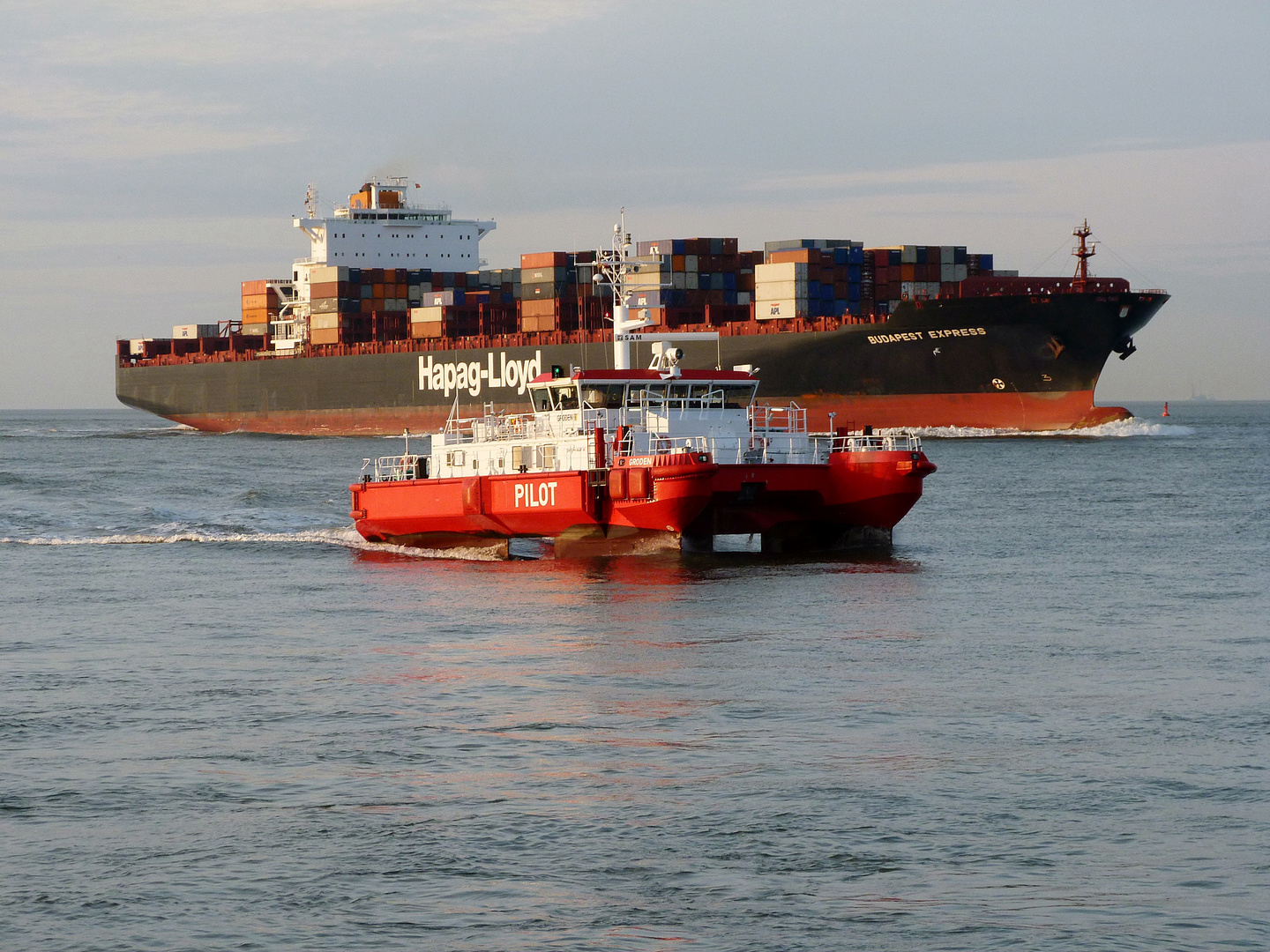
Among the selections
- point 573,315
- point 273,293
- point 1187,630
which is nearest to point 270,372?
point 273,293

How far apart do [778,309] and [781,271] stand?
4.98 ft

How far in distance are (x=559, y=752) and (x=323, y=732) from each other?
2.15m

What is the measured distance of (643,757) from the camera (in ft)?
39.8

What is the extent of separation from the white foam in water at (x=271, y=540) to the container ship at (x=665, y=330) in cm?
1490

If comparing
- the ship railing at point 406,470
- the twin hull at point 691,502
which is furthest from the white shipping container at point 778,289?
the twin hull at point 691,502

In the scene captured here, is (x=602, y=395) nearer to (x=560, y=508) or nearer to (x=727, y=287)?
(x=560, y=508)

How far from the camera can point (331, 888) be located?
923 cm

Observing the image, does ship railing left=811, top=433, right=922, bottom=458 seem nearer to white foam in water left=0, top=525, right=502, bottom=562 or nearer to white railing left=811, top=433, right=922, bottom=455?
white railing left=811, top=433, right=922, bottom=455

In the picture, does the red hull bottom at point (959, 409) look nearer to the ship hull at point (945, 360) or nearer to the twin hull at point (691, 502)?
the ship hull at point (945, 360)

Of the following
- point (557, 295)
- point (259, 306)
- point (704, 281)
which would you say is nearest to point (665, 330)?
point (704, 281)

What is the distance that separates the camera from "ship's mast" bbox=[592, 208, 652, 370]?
94.3ft

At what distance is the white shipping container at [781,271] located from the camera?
2463 inches

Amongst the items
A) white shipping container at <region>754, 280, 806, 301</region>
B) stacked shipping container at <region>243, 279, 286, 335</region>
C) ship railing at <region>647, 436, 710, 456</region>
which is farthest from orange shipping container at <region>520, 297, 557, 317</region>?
ship railing at <region>647, 436, 710, 456</region>

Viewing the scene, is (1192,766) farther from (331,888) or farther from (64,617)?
(64,617)
